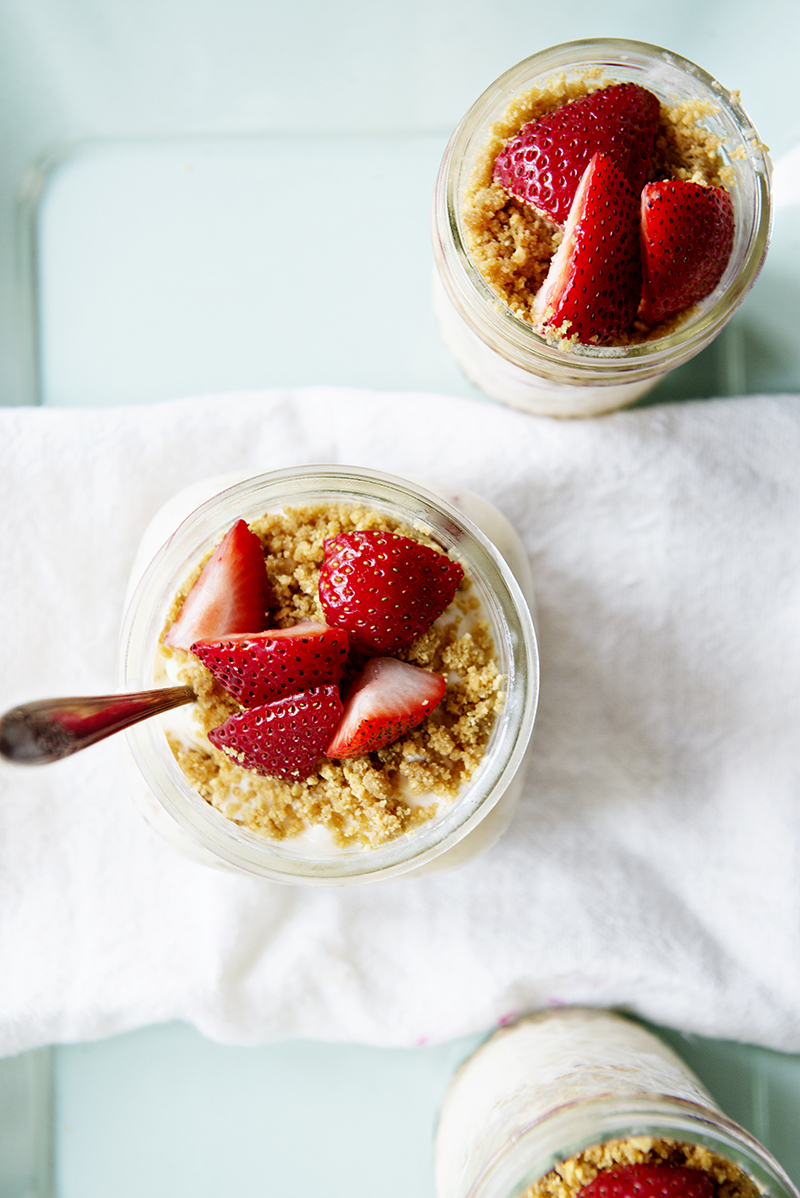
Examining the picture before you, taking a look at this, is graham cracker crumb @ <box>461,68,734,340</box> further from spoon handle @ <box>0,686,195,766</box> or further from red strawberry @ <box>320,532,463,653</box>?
spoon handle @ <box>0,686,195,766</box>

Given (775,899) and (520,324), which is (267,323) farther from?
(775,899)

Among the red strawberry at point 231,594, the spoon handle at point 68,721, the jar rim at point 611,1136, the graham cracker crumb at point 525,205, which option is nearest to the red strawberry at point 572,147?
the graham cracker crumb at point 525,205

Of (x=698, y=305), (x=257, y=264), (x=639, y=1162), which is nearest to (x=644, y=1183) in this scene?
(x=639, y=1162)

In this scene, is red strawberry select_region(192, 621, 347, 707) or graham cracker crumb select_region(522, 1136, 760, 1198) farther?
graham cracker crumb select_region(522, 1136, 760, 1198)

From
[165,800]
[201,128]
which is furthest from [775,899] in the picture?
[201,128]

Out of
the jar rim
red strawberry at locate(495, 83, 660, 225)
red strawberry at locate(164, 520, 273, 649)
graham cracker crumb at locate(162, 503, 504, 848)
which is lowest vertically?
the jar rim

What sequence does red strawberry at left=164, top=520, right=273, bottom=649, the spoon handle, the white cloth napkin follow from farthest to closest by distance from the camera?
the white cloth napkin
red strawberry at left=164, top=520, right=273, bottom=649
the spoon handle

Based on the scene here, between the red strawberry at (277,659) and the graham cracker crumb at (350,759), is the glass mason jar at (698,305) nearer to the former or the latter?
the graham cracker crumb at (350,759)

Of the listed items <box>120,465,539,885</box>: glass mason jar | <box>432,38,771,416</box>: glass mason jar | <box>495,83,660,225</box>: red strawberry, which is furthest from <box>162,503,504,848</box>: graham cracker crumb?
<box>495,83,660,225</box>: red strawberry

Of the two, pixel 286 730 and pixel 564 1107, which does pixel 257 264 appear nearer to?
pixel 286 730
